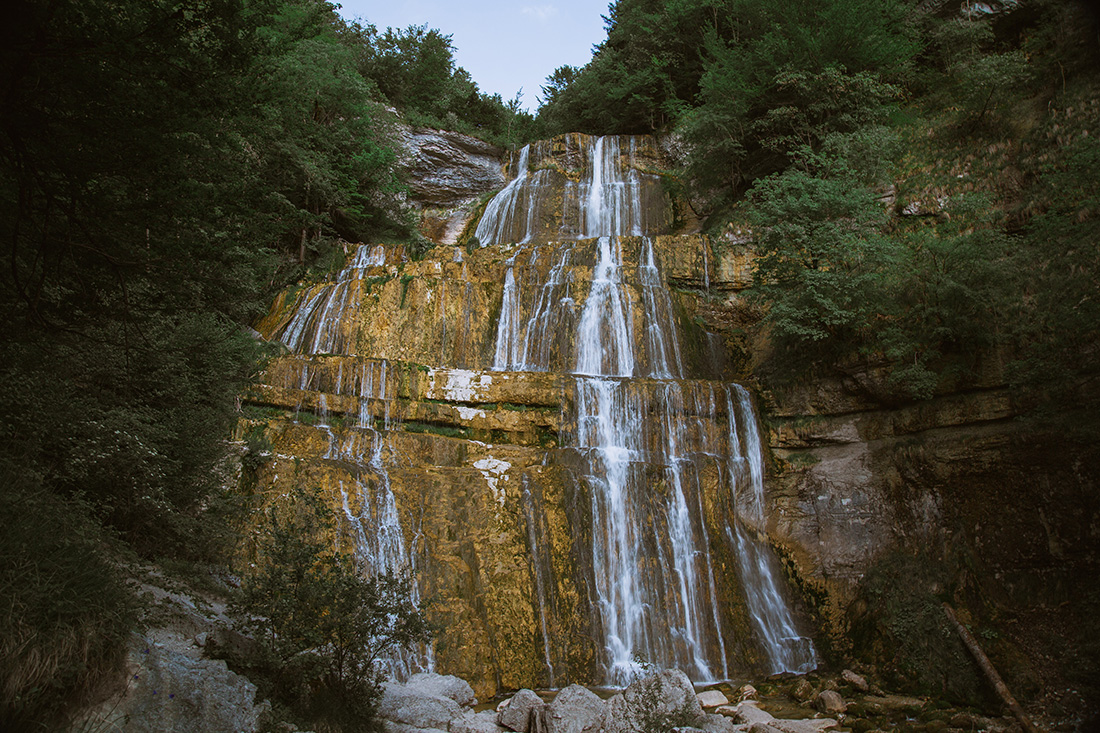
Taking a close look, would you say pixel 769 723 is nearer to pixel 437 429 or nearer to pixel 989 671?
pixel 989 671

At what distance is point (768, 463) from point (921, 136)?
10.9m

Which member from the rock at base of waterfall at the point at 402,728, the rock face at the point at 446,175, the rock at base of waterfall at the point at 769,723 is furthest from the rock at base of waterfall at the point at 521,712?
the rock face at the point at 446,175

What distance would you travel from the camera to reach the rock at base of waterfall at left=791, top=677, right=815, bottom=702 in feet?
29.9

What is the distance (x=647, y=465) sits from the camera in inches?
468

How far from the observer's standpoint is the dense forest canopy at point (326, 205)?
172 inches

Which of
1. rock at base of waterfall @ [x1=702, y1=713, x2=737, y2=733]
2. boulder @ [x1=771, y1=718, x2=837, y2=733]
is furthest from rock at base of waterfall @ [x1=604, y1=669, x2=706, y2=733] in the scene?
boulder @ [x1=771, y1=718, x2=837, y2=733]

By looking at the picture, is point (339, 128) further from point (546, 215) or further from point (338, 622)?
point (338, 622)

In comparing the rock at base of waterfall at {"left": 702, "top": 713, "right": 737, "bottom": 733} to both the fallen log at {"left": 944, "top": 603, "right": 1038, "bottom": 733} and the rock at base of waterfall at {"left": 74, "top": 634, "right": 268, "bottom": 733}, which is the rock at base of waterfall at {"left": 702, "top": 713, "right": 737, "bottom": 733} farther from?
the rock at base of waterfall at {"left": 74, "top": 634, "right": 268, "bottom": 733}

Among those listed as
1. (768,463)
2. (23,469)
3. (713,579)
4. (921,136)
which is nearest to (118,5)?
(23,469)

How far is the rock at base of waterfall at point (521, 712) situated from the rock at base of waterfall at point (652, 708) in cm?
91

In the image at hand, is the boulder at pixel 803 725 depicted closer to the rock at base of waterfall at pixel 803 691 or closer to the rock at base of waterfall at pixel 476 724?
the rock at base of waterfall at pixel 803 691

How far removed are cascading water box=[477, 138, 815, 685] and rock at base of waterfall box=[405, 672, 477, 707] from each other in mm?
1709

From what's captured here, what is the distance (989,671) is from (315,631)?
31.1ft

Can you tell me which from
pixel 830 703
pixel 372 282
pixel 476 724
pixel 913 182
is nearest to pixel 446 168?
pixel 372 282
